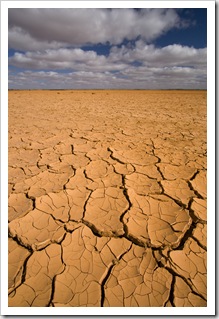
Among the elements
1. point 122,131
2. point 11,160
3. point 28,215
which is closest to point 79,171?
point 28,215

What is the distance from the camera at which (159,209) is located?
5.64 ft

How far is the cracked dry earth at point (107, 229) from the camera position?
1.14 m

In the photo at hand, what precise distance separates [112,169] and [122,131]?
1978 mm

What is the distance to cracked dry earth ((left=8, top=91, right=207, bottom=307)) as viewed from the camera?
1137 millimetres

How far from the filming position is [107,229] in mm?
1509

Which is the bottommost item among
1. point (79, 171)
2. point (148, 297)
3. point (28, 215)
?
point (148, 297)

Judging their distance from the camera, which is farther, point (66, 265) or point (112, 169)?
point (112, 169)

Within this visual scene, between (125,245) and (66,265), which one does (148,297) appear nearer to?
(125,245)
